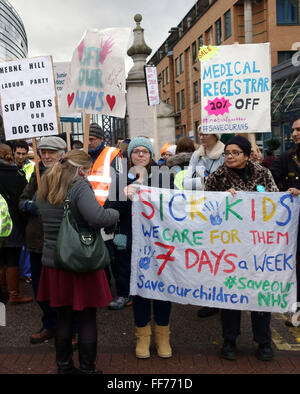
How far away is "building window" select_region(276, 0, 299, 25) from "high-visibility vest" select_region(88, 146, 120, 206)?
24471 mm

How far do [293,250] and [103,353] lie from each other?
187cm

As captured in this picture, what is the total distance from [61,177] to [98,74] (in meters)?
1.95

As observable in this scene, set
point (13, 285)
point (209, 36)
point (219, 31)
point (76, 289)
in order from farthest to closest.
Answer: point (209, 36)
point (219, 31)
point (13, 285)
point (76, 289)

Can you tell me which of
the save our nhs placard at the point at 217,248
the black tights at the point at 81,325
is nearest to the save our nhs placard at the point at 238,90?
the save our nhs placard at the point at 217,248

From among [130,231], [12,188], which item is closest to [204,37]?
[12,188]

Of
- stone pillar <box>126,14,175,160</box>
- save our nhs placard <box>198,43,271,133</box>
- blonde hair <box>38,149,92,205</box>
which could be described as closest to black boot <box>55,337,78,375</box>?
blonde hair <box>38,149,92,205</box>

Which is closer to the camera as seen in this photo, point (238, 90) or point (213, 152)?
point (213, 152)

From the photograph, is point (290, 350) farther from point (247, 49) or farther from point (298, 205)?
point (247, 49)

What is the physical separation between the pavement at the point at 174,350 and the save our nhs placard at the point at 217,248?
46 centimetres

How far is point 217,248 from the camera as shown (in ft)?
11.9

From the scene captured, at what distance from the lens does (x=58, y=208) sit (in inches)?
121

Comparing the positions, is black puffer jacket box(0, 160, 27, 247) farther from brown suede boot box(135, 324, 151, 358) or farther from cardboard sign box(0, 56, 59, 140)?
brown suede boot box(135, 324, 151, 358)

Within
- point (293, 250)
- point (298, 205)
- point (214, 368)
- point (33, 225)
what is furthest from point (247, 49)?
point (214, 368)

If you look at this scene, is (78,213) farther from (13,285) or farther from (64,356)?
(13,285)
